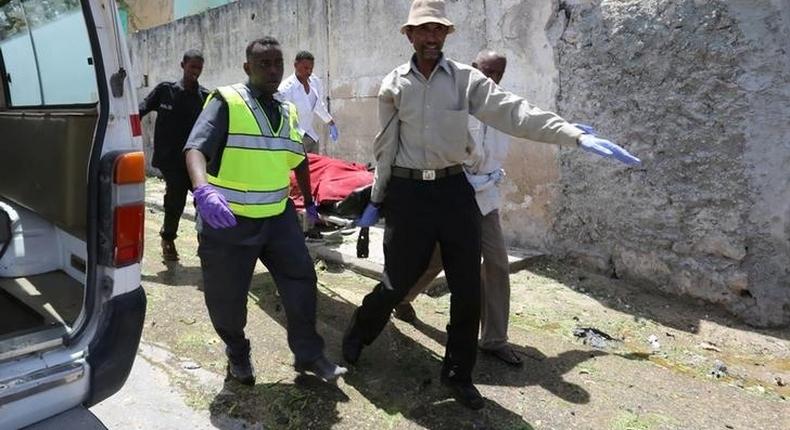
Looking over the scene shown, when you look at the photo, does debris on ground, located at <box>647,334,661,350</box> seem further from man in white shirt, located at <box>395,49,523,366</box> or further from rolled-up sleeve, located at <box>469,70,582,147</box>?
rolled-up sleeve, located at <box>469,70,582,147</box>

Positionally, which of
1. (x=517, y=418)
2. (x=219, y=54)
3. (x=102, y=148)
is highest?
(x=219, y=54)

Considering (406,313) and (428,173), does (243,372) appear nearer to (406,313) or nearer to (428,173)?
(406,313)

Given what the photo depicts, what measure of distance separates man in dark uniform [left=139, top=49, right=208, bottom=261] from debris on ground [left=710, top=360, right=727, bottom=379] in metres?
3.89

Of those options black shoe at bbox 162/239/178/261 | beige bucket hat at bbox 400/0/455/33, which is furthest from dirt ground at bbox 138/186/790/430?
beige bucket hat at bbox 400/0/455/33

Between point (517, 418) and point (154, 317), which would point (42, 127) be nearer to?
point (154, 317)

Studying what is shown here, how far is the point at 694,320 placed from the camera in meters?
4.00

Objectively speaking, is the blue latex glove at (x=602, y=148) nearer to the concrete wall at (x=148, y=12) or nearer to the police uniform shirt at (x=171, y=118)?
the police uniform shirt at (x=171, y=118)

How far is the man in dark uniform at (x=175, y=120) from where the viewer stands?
4.66 meters

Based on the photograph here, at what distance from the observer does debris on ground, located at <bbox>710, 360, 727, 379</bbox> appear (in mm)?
3354

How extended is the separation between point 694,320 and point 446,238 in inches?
87.9

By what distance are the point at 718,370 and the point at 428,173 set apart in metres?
2.09

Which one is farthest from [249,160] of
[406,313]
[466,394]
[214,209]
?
[406,313]

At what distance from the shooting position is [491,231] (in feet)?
10.7

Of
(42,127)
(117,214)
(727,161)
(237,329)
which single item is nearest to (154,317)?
(237,329)
